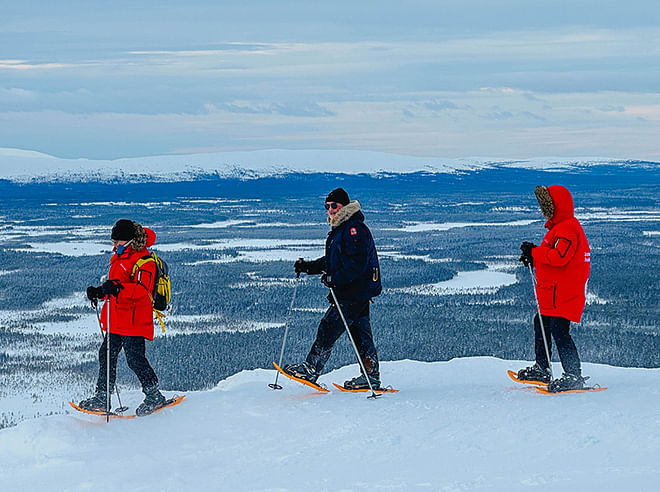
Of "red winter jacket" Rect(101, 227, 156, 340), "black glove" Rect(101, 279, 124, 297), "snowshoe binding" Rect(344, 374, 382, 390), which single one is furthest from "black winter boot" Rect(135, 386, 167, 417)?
"snowshoe binding" Rect(344, 374, 382, 390)

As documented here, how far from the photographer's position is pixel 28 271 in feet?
92.7

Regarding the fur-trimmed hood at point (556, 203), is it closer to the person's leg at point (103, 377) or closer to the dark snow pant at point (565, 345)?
the dark snow pant at point (565, 345)

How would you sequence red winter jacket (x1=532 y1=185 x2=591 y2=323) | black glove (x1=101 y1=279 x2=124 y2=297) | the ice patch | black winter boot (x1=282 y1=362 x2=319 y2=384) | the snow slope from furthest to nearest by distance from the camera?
the ice patch < black winter boot (x1=282 y1=362 x2=319 y2=384) < red winter jacket (x1=532 y1=185 x2=591 y2=323) < black glove (x1=101 y1=279 x2=124 y2=297) < the snow slope

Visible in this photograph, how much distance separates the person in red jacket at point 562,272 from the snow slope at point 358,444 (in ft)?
1.04

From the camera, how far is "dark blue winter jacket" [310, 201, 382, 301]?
6.38m

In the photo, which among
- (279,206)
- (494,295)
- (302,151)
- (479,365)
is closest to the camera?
(479,365)

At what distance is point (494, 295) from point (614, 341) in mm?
6413

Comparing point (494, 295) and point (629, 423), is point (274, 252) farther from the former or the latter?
point (629, 423)

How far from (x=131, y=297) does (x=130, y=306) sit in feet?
0.24

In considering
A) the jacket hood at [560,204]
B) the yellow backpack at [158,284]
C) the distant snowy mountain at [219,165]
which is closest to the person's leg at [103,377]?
the yellow backpack at [158,284]

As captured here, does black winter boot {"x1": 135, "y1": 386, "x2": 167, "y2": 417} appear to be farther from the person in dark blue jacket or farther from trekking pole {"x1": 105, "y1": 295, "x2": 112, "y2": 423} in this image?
the person in dark blue jacket

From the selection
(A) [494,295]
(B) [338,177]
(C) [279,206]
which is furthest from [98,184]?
(A) [494,295]

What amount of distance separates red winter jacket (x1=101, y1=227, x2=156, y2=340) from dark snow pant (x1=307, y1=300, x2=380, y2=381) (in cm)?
122

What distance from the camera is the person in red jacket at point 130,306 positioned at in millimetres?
6207
